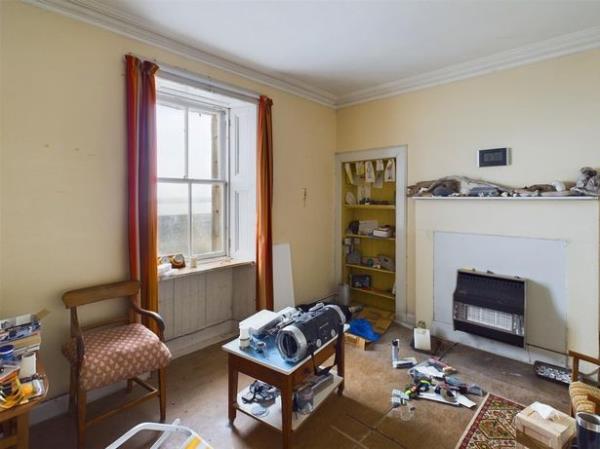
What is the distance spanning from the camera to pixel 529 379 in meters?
2.51

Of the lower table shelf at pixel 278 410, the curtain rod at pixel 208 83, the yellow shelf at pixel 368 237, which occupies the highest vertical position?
the curtain rod at pixel 208 83

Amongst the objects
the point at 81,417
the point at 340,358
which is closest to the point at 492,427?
the point at 340,358

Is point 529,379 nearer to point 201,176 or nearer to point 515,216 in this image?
point 515,216

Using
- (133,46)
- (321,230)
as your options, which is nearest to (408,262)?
(321,230)

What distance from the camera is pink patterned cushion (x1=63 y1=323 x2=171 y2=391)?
1.74 meters

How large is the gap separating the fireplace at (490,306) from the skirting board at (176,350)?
2265mm

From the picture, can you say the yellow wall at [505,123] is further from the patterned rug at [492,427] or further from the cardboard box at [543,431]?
the cardboard box at [543,431]

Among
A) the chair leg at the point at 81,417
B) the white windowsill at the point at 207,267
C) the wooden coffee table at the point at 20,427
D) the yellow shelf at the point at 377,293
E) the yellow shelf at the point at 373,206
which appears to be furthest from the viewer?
the yellow shelf at the point at 377,293

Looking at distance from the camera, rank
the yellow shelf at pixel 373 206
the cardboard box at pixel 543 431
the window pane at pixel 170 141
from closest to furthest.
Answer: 1. the cardboard box at pixel 543 431
2. the window pane at pixel 170 141
3. the yellow shelf at pixel 373 206

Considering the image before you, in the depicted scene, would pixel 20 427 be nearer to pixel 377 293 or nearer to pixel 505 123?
pixel 377 293

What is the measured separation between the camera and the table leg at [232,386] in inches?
76.8

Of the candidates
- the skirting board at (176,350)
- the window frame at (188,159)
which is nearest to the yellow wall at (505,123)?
the window frame at (188,159)

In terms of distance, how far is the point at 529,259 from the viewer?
107 inches

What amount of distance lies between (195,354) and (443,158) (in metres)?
3.09
